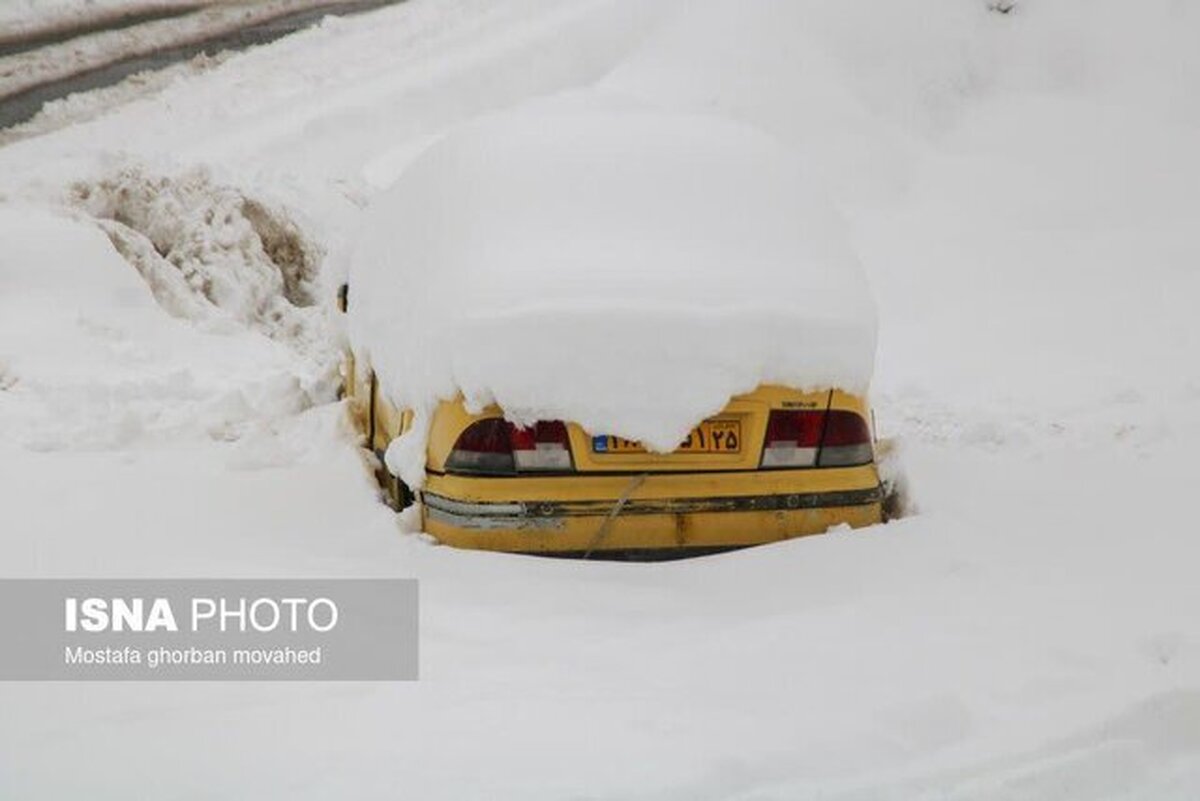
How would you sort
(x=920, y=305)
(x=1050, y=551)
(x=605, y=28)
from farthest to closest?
(x=605, y=28) < (x=920, y=305) < (x=1050, y=551)

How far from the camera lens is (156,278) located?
985 centimetres

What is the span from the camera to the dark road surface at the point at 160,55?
47.5 feet

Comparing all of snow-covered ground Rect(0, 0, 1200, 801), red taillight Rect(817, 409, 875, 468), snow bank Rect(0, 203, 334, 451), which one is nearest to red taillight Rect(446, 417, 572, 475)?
snow-covered ground Rect(0, 0, 1200, 801)

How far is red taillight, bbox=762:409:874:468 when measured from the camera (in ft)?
14.4

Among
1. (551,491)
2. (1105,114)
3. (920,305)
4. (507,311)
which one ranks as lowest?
(920,305)

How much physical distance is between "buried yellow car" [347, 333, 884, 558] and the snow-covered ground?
11cm

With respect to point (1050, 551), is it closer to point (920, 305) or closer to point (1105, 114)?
point (920, 305)

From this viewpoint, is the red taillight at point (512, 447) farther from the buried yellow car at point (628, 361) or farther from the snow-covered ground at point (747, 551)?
the snow-covered ground at point (747, 551)

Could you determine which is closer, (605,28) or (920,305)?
(920,305)

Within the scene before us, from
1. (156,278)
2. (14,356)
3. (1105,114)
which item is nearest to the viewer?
(14,356)

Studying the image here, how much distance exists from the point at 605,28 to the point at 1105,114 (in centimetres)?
612

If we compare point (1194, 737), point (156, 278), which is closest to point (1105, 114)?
point (156, 278)

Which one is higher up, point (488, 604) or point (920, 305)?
point (488, 604)

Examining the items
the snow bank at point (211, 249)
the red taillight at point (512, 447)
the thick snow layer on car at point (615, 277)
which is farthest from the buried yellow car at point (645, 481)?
the snow bank at point (211, 249)
